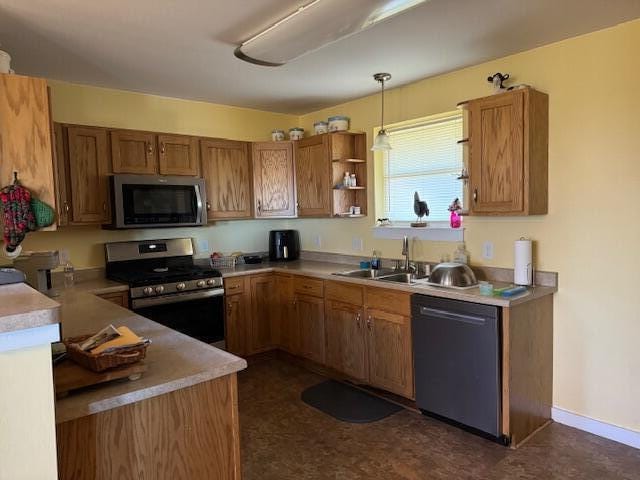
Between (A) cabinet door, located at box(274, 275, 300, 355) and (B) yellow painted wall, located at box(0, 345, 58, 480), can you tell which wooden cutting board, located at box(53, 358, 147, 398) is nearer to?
(B) yellow painted wall, located at box(0, 345, 58, 480)

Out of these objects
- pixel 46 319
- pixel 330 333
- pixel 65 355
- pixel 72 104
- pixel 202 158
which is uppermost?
pixel 72 104

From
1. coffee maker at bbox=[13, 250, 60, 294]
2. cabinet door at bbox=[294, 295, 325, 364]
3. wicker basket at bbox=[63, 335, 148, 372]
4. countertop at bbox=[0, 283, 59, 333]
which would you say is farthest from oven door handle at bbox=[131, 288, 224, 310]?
countertop at bbox=[0, 283, 59, 333]

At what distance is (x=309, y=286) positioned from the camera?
12.7 feet

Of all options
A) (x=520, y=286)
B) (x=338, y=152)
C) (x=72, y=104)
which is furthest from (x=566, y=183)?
(x=72, y=104)

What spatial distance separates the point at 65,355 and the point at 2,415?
1.84ft

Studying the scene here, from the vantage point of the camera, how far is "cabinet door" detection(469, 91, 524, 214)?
2734mm

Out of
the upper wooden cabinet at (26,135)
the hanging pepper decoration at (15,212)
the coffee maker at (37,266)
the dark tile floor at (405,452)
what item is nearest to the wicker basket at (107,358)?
the hanging pepper decoration at (15,212)

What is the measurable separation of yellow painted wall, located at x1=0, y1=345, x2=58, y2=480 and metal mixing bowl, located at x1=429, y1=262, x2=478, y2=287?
2381mm

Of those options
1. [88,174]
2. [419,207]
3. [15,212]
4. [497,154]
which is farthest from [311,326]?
[15,212]

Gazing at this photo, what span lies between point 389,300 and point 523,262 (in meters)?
0.91

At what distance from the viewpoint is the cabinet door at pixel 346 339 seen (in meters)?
3.42

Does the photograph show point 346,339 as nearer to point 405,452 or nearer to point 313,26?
point 405,452

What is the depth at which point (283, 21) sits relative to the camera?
2168 millimetres

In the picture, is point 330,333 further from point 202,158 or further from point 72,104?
point 72,104
